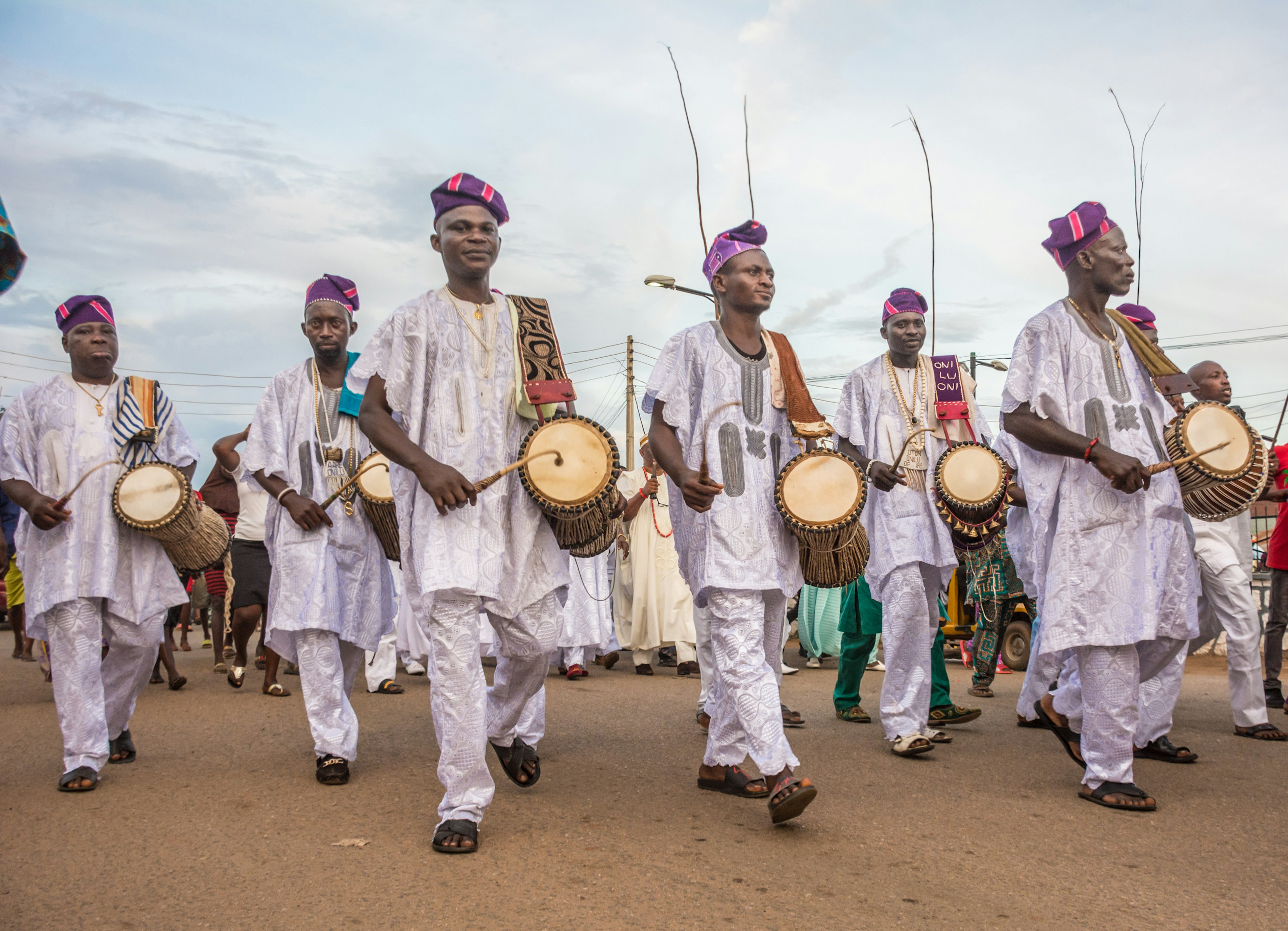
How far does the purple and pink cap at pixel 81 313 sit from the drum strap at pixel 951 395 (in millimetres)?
4682

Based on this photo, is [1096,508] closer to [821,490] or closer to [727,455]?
[821,490]

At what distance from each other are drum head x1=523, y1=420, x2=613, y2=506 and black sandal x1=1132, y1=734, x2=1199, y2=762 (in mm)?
3477

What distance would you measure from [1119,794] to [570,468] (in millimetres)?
2652

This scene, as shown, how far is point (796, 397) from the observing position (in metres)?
4.93

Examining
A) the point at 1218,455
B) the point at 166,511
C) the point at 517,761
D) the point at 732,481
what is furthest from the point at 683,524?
the point at 166,511

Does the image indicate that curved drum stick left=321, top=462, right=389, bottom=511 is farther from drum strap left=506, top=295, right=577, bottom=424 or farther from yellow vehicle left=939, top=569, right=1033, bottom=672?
yellow vehicle left=939, top=569, right=1033, bottom=672

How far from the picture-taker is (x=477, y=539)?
4.16 m

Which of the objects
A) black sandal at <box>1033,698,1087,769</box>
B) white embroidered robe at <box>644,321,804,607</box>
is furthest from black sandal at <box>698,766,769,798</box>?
black sandal at <box>1033,698,1087,769</box>

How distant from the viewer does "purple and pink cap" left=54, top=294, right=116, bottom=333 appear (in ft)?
18.8

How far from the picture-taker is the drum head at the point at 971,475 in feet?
19.6

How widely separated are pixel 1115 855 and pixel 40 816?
412 centimetres

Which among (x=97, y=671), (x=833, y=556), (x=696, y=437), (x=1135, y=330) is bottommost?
(x=97, y=671)

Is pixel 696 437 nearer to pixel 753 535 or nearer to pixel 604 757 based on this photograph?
pixel 753 535

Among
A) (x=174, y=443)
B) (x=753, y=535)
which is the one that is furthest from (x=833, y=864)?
(x=174, y=443)
